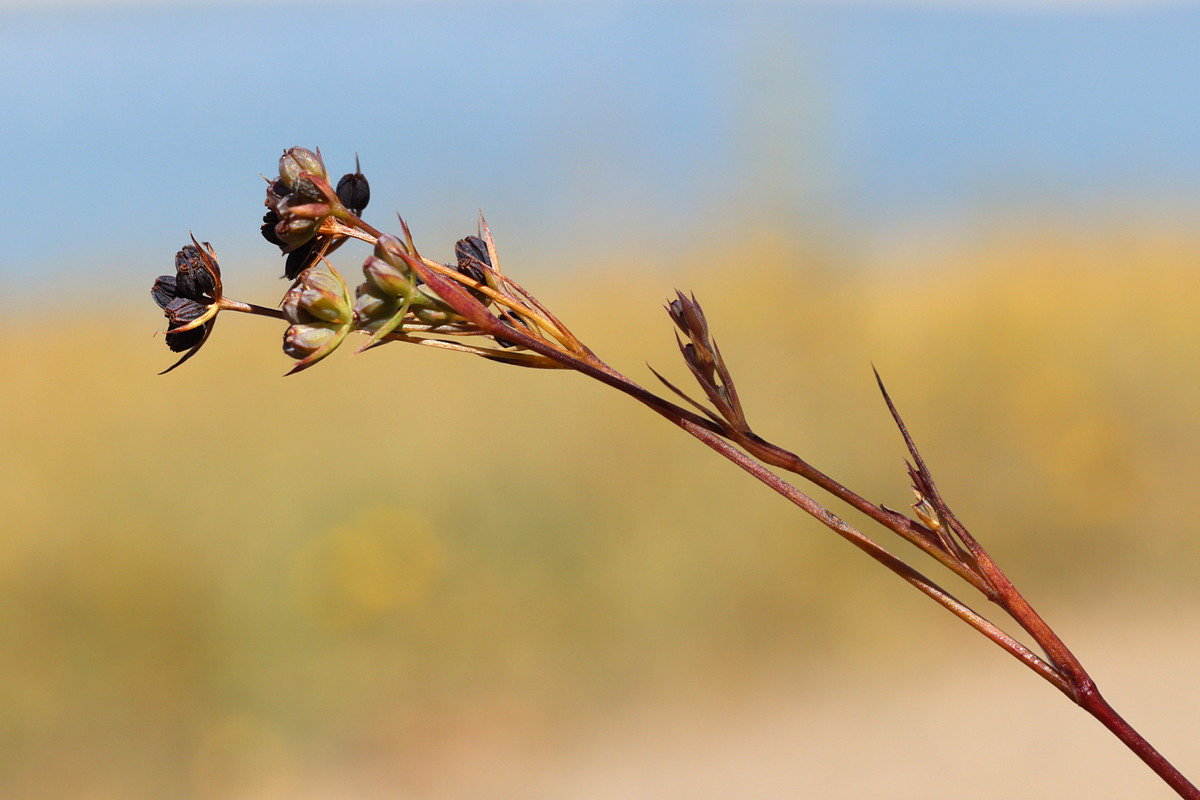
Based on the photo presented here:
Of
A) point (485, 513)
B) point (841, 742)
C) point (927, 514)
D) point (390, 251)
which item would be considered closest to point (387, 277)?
point (390, 251)

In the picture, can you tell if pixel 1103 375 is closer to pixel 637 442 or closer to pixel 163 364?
pixel 637 442

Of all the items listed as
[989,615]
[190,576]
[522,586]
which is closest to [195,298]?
[190,576]

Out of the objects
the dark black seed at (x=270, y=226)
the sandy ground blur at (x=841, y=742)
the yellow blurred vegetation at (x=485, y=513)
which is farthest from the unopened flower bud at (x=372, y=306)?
the sandy ground blur at (x=841, y=742)

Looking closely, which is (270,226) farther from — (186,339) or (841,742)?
(841,742)

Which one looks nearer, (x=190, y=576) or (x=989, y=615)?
(x=190, y=576)

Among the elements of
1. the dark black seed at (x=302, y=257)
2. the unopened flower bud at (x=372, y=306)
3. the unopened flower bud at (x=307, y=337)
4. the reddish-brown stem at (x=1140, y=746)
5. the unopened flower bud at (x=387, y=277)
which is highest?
the dark black seed at (x=302, y=257)

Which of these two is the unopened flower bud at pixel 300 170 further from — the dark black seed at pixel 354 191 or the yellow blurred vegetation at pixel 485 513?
the yellow blurred vegetation at pixel 485 513
